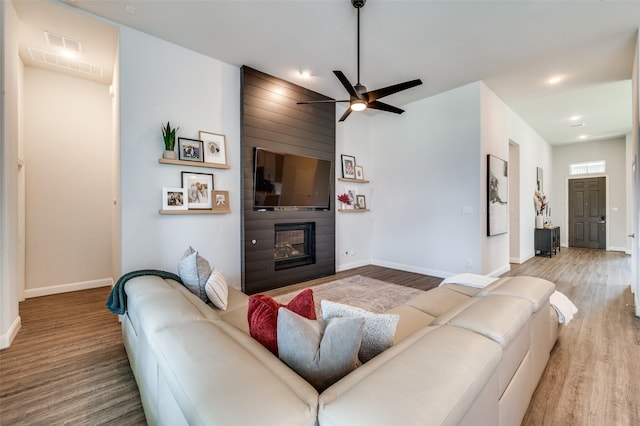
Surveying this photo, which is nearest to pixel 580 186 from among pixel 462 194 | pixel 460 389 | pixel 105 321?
pixel 462 194

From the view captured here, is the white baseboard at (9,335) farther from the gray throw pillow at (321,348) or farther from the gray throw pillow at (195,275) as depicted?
the gray throw pillow at (321,348)

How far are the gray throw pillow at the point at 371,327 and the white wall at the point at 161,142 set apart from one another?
108 inches

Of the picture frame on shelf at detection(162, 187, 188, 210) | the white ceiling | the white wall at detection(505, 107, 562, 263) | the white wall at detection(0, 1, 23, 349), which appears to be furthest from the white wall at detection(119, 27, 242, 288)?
the white wall at detection(505, 107, 562, 263)

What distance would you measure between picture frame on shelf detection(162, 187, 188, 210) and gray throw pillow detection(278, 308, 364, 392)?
9.10 ft

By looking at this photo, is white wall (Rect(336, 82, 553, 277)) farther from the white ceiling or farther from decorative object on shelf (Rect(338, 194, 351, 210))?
the white ceiling

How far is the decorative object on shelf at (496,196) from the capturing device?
4.47 m

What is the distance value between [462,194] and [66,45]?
569 centimetres

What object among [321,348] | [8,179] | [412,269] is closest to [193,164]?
[8,179]

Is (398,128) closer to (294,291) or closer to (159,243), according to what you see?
(294,291)

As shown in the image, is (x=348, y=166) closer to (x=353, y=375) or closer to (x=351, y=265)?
(x=351, y=265)

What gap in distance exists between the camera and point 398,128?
17.5 ft

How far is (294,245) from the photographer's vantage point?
4.54 m

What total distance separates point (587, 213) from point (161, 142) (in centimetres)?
1084

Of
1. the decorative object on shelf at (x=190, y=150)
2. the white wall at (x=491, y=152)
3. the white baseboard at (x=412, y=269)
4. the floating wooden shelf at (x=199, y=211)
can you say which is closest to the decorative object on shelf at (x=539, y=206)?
the white wall at (x=491, y=152)
